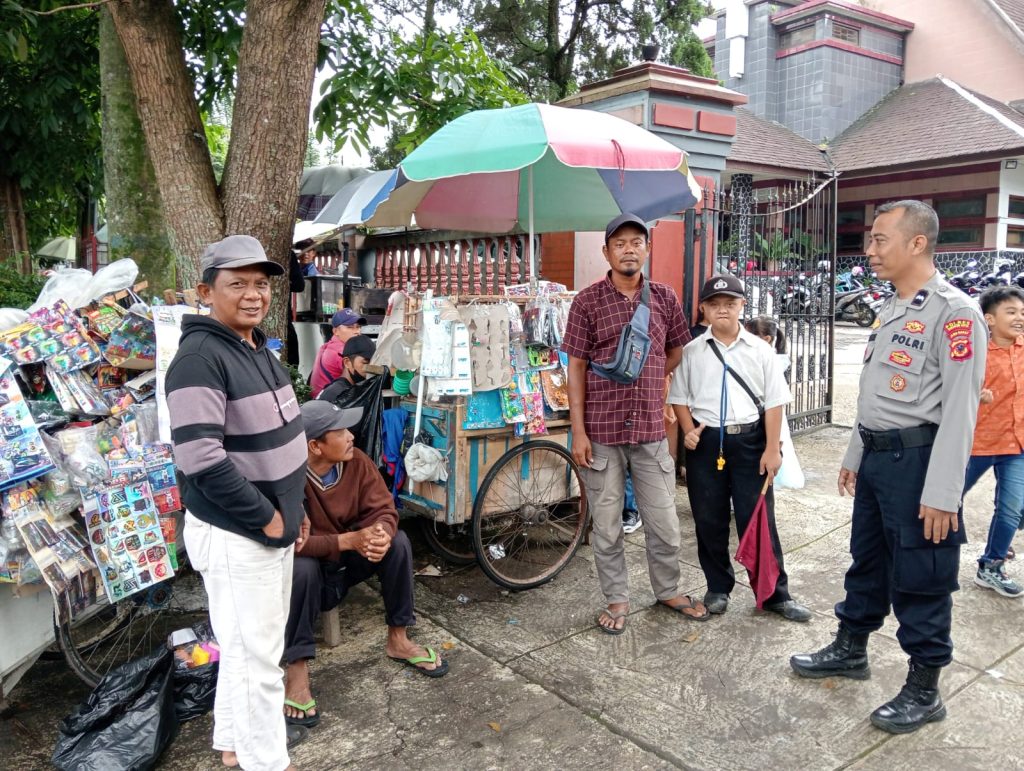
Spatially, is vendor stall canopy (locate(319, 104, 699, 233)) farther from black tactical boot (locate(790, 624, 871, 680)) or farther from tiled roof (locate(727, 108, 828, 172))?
tiled roof (locate(727, 108, 828, 172))

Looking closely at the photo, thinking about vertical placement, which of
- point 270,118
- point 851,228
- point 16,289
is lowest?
point 16,289

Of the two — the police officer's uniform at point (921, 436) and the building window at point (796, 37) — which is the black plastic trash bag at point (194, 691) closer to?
the police officer's uniform at point (921, 436)

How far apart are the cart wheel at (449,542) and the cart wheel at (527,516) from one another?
146 millimetres

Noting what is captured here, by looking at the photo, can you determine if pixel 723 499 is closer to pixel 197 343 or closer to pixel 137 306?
pixel 197 343

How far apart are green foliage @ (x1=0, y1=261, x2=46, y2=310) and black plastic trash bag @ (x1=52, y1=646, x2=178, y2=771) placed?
3.93 meters

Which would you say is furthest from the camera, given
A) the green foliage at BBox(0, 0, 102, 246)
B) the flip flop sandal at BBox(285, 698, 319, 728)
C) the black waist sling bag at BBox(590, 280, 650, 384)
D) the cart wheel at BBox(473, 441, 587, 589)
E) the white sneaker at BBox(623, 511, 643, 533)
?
the green foliage at BBox(0, 0, 102, 246)

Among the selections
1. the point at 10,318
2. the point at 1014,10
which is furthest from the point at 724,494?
the point at 1014,10

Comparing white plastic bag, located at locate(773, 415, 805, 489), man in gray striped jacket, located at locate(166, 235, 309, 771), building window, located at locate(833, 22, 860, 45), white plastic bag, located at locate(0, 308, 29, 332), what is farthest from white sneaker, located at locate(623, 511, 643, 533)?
building window, located at locate(833, 22, 860, 45)

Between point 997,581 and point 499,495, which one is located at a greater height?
point 499,495

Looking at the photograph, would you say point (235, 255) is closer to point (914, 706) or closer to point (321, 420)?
point (321, 420)

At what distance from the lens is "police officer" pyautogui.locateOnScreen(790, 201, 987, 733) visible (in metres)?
2.69

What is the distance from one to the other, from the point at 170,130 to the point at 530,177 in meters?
2.23

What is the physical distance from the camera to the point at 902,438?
2.88 metres

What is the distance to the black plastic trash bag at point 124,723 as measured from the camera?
2.61m
